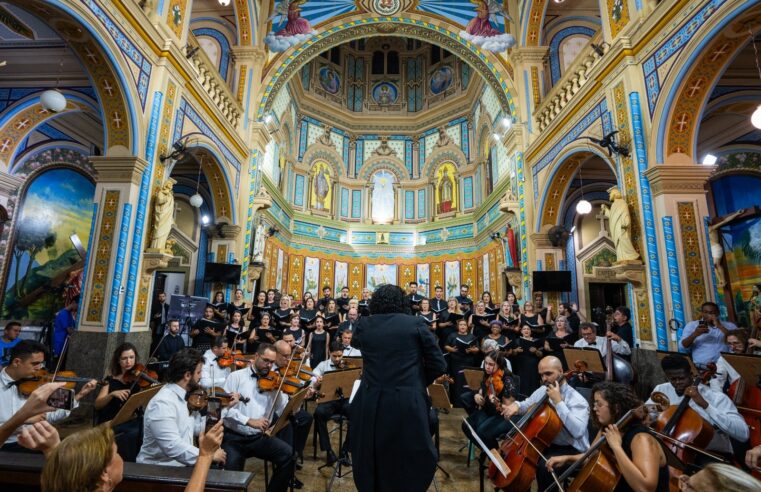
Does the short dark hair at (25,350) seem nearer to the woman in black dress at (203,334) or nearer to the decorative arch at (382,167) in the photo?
the woman in black dress at (203,334)

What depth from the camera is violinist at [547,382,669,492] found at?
2.19 m

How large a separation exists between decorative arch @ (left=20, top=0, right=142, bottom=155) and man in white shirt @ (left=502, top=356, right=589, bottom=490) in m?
6.90

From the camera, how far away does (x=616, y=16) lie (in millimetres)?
7469

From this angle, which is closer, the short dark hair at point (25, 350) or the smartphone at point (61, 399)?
the smartphone at point (61, 399)

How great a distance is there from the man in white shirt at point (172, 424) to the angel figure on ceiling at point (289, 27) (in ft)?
40.1

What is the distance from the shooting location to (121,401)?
3658 millimetres

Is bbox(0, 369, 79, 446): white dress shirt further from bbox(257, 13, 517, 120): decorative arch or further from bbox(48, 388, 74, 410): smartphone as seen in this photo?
bbox(257, 13, 517, 120): decorative arch

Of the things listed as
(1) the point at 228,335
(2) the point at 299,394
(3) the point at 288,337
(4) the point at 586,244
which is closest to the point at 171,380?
(2) the point at 299,394

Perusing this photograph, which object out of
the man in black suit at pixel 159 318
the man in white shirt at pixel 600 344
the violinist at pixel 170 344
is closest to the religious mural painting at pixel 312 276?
the man in black suit at pixel 159 318

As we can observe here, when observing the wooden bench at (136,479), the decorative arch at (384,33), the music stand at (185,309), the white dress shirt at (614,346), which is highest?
the decorative arch at (384,33)

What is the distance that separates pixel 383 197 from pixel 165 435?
17.4m

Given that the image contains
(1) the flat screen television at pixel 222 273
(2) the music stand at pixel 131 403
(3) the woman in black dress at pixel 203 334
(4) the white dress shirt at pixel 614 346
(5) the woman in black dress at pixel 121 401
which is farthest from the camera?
(1) the flat screen television at pixel 222 273

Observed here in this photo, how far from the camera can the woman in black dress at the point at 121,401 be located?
3.50 meters

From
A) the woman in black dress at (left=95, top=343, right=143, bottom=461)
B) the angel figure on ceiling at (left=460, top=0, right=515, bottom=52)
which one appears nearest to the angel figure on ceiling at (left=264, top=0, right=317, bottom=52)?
the angel figure on ceiling at (left=460, top=0, right=515, bottom=52)
